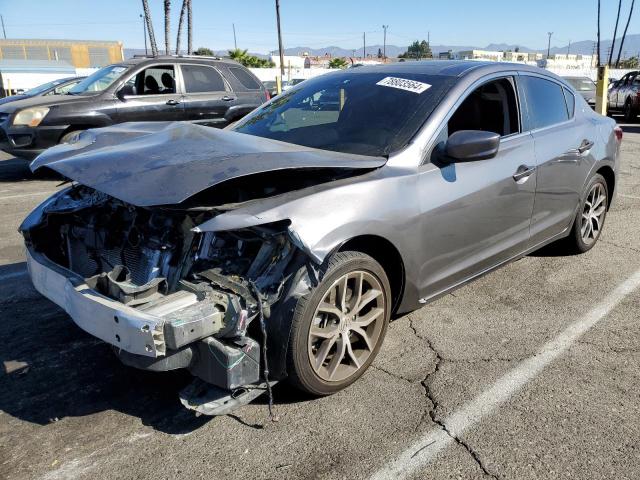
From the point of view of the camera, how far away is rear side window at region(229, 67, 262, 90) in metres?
10.2

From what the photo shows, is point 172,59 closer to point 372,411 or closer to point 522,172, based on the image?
point 522,172

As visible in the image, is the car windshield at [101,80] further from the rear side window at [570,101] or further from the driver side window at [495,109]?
the rear side window at [570,101]

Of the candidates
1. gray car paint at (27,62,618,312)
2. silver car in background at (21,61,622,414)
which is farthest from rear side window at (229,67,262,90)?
gray car paint at (27,62,618,312)

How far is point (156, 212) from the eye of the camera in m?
2.85

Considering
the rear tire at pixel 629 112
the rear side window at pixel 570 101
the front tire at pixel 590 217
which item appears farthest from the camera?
the rear tire at pixel 629 112

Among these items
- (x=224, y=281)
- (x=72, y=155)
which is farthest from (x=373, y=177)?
(x=72, y=155)

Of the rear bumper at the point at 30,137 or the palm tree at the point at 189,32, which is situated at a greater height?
the palm tree at the point at 189,32

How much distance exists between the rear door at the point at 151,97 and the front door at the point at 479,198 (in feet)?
21.4

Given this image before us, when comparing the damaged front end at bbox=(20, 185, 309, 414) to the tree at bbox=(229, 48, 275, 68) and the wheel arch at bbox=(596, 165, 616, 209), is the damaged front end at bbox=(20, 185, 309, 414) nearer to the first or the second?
the wheel arch at bbox=(596, 165, 616, 209)

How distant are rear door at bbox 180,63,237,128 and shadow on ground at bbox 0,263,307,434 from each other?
6.34 metres

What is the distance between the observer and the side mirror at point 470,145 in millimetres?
3211

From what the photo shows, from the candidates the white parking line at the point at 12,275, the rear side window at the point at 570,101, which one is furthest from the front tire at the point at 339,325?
the white parking line at the point at 12,275

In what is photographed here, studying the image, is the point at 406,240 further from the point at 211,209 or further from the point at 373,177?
the point at 211,209

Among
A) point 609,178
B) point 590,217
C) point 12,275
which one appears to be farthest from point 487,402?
point 12,275
